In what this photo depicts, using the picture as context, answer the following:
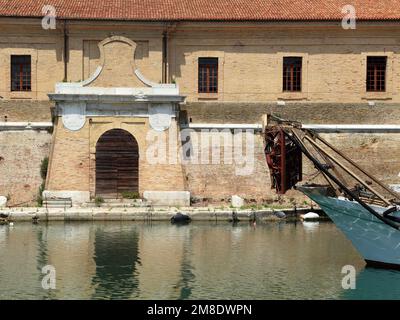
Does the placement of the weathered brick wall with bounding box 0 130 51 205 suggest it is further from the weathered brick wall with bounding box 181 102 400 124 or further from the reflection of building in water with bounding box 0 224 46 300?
the weathered brick wall with bounding box 181 102 400 124

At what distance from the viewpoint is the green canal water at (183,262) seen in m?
19.0

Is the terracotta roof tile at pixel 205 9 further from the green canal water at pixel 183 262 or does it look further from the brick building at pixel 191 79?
the green canal water at pixel 183 262

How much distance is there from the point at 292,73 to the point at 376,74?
3.74 m

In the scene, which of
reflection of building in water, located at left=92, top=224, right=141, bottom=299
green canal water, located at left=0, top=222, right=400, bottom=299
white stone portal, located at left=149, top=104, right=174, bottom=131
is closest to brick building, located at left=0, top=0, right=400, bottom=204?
white stone portal, located at left=149, top=104, right=174, bottom=131

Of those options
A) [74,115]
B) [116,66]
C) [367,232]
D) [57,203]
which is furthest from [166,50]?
[367,232]

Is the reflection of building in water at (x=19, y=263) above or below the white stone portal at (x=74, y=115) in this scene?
below

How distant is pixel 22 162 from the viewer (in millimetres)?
35250

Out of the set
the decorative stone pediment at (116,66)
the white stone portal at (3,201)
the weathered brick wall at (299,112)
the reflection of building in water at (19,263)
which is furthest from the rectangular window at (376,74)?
the reflection of building in water at (19,263)

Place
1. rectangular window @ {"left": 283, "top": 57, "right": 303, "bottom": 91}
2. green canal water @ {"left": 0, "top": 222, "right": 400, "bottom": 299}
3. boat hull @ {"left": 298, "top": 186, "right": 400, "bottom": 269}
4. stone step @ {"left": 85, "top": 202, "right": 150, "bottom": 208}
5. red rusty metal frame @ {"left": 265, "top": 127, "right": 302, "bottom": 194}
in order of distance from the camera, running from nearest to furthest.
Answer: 1. green canal water @ {"left": 0, "top": 222, "right": 400, "bottom": 299}
2. boat hull @ {"left": 298, "top": 186, "right": 400, "bottom": 269}
3. red rusty metal frame @ {"left": 265, "top": 127, "right": 302, "bottom": 194}
4. stone step @ {"left": 85, "top": 202, "right": 150, "bottom": 208}
5. rectangular window @ {"left": 283, "top": 57, "right": 303, "bottom": 91}

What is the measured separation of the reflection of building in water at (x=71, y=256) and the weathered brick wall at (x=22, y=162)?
511cm

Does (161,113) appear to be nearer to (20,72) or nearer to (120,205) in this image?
(120,205)

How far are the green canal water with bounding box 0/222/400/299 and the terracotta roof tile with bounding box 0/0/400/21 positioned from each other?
1034 cm

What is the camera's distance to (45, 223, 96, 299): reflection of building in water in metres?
19.1
